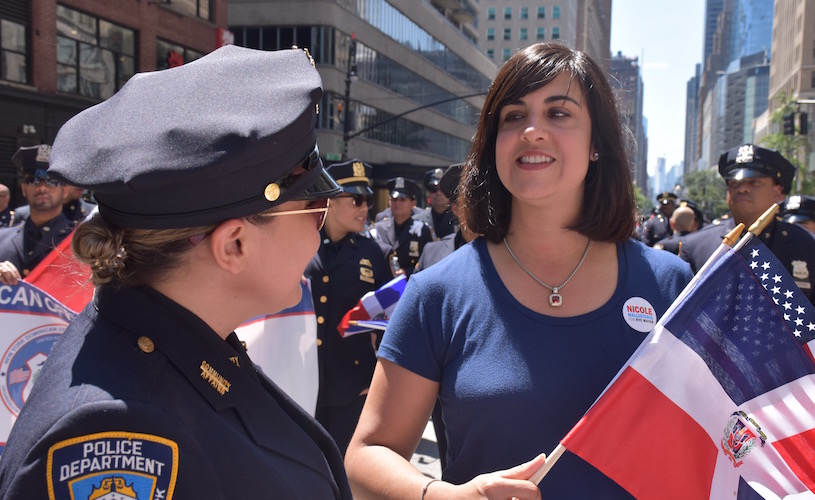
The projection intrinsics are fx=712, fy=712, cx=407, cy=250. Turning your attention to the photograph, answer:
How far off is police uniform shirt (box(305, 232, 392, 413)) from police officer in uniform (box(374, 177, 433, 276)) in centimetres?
325

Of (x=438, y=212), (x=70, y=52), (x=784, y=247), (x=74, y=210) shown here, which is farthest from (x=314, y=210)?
(x=70, y=52)

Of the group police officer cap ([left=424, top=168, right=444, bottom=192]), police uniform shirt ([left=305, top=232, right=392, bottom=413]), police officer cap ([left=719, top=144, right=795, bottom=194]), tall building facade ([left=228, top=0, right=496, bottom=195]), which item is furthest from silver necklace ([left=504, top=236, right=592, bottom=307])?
tall building facade ([left=228, top=0, right=496, bottom=195])

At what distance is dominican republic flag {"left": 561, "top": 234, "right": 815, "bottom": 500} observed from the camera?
2021 millimetres

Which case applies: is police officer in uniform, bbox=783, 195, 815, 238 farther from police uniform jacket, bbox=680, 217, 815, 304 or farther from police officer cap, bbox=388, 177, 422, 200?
police officer cap, bbox=388, 177, 422, 200

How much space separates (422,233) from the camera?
885cm

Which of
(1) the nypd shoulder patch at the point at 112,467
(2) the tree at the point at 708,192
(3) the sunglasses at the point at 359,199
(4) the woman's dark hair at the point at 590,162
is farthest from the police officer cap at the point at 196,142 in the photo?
(2) the tree at the point at 708,192

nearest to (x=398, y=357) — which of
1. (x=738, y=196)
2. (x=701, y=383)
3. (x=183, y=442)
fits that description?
(x=701, y=383)

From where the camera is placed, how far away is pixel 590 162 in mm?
2568

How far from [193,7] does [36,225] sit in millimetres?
23586

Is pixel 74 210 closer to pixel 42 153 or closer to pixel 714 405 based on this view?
pixel 42 153

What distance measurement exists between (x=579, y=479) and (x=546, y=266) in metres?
0.69

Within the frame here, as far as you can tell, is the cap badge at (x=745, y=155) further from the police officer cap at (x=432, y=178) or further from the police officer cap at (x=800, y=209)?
the police officer cap at (x=432, y=178)

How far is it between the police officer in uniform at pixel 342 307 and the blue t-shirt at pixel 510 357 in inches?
106

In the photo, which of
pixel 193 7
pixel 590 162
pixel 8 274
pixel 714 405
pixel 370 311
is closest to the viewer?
pixel 714 405
